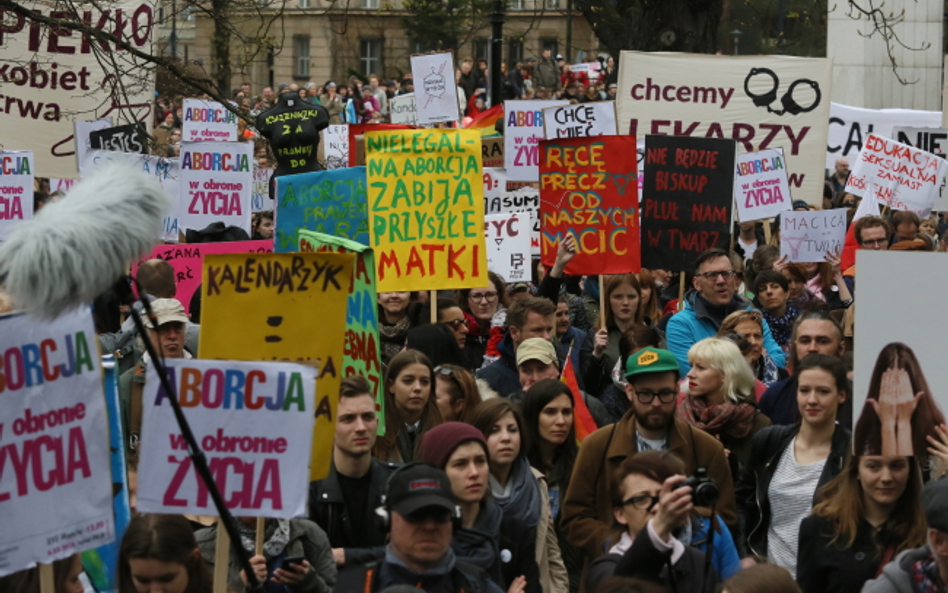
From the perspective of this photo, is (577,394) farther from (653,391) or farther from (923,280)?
(923,280)

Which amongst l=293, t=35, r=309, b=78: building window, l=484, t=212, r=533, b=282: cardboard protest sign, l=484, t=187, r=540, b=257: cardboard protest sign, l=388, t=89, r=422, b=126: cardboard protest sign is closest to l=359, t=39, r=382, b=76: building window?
l=293, t=35, r=309, b=78: building window

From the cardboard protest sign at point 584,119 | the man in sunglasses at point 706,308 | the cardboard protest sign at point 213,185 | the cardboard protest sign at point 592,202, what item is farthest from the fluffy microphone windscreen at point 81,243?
the cardboard protest sign at point 584,119

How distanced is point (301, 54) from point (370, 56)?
292cm

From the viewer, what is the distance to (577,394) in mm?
6664

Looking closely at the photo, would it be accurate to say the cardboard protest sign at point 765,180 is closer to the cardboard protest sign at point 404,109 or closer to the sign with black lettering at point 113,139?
the sign with black lettering at point 113,139

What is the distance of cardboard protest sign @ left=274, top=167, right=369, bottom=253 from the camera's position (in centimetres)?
819

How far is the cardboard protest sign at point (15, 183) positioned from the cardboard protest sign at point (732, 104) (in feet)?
18.6

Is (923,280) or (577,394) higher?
(923,280)

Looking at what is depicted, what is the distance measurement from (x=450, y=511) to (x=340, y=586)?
1.74ft

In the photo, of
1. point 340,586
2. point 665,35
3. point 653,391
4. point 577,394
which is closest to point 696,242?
point 577,394

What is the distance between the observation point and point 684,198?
998 centimetres

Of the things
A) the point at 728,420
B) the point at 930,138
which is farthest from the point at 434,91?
the point at 728,420

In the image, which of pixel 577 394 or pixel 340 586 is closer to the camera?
pixel 340 586

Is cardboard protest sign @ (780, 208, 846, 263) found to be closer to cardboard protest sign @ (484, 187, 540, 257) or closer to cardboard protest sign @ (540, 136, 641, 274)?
cardboard protest sign @ (484, 187, 540, 257)
